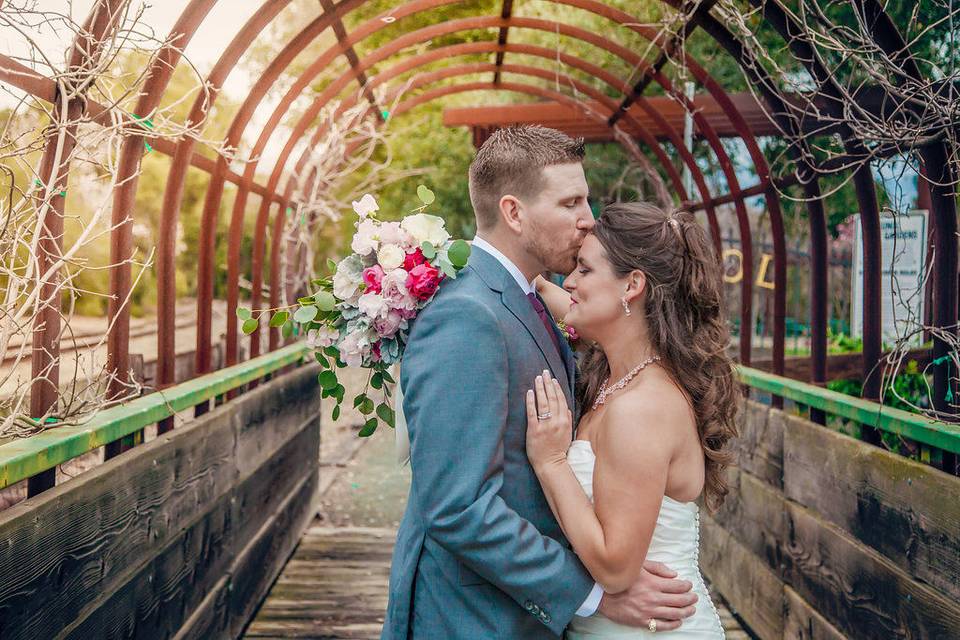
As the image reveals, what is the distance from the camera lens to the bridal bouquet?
7.13 feet

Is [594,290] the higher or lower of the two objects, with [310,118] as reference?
lower

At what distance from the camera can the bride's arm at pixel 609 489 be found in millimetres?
2129

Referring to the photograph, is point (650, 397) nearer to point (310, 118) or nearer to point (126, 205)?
point (126, 205)

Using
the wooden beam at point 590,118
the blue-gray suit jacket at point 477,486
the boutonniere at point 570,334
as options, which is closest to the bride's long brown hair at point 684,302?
the blue-gray suit jacket at point 477,486

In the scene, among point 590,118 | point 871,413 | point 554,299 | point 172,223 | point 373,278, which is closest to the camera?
point 373,278

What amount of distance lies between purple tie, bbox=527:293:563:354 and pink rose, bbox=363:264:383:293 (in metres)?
0.40

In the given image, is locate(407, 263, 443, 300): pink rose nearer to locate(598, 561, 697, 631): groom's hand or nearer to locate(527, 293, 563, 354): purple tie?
locate(527, 293, 563, 354): purple tie

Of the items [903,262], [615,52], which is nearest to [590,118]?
[615,52]

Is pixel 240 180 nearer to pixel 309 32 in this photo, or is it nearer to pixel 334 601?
pixel 309 32

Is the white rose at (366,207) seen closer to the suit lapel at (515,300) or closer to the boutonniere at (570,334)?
the suit lapel at (515,300)

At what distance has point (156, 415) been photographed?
3301 mm

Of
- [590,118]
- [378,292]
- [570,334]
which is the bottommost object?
[570,334]

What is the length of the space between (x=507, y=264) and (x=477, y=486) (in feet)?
2.05

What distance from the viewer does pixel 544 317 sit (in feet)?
7.86
